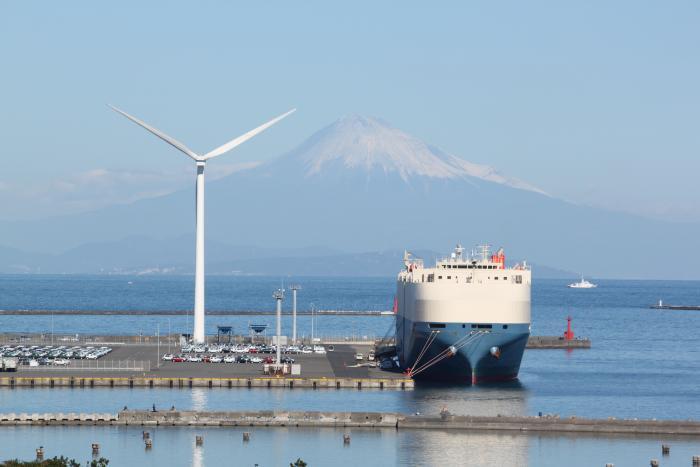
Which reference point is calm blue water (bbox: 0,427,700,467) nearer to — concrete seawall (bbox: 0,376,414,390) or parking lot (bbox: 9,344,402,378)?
concrete seawall (bbox: 0,376,414,390)

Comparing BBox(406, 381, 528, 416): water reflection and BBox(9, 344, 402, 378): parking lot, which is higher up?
BBox(9, 344, 402, 378): parking lot

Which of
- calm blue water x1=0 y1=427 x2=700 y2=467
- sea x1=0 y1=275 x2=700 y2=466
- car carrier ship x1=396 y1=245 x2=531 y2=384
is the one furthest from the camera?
car carrier ship x1=396 y1=245 x2=531 y2=384

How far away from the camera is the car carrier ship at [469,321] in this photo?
102 m

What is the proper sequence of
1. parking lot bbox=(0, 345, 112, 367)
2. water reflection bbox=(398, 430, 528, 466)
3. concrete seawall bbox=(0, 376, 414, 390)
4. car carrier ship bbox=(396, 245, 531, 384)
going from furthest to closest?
parking lot bbox=(0, 345, 112, 367), car carrier ship bbox=(396, 245, 531, 384), concrete seawall bbox=(0, 376, 414, 390), water reflection bbox=(398, 430, 528, 466)

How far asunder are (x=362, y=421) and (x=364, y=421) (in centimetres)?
11

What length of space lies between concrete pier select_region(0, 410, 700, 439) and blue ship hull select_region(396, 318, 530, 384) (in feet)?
77.9

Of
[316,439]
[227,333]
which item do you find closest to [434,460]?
[316,439]

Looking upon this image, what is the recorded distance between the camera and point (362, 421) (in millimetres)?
77750

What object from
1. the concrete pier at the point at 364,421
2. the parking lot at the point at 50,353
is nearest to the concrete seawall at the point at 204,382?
the parking lot at the point at 50,353

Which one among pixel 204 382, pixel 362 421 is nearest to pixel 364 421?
pixel 362 421

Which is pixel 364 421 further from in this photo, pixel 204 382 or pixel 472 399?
pixel 204 382

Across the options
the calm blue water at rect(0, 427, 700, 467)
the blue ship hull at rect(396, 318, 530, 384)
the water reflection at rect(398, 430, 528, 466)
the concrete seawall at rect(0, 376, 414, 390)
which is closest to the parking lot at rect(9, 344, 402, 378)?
the blue ship hull at rect(396, 318, 530, 384)

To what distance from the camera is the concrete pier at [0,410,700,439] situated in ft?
251

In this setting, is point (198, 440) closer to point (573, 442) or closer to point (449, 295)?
point (573, 442)
